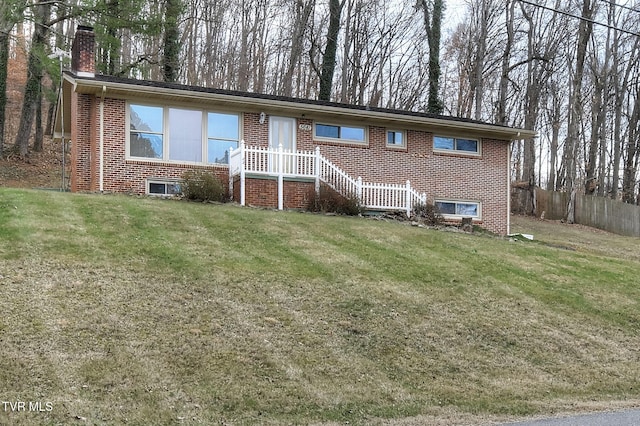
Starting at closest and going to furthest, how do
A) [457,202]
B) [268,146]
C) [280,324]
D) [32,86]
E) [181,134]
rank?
1. [280,324]
2. [181,134]
3. [268,146]
4. [457,202]
5. [32,86]

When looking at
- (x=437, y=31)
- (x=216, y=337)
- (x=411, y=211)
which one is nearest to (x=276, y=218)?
(x=411, y=211)

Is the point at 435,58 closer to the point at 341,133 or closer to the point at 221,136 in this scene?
the point at 341,133

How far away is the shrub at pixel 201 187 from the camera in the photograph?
16500 millimetres

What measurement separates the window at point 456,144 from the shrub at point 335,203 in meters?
4.43

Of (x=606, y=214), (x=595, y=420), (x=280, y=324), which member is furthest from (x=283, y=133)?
(x=606, y=214)

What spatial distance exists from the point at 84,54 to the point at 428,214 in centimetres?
1041

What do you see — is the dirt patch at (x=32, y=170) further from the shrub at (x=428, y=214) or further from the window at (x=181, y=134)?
the shrub at (x=428, y=214)

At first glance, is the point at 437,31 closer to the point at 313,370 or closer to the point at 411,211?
the point at 411,211

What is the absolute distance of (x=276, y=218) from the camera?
48.9 ft

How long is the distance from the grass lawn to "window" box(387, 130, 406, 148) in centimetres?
657

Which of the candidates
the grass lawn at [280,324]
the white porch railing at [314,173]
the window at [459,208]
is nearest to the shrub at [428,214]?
the white porch railing at [314,173]

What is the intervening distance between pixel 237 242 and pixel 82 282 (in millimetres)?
3747

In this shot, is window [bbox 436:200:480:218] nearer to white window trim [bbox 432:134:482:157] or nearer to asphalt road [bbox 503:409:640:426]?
white window trim [bbox 432:134:482:157]

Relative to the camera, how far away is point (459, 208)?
2091 cm
